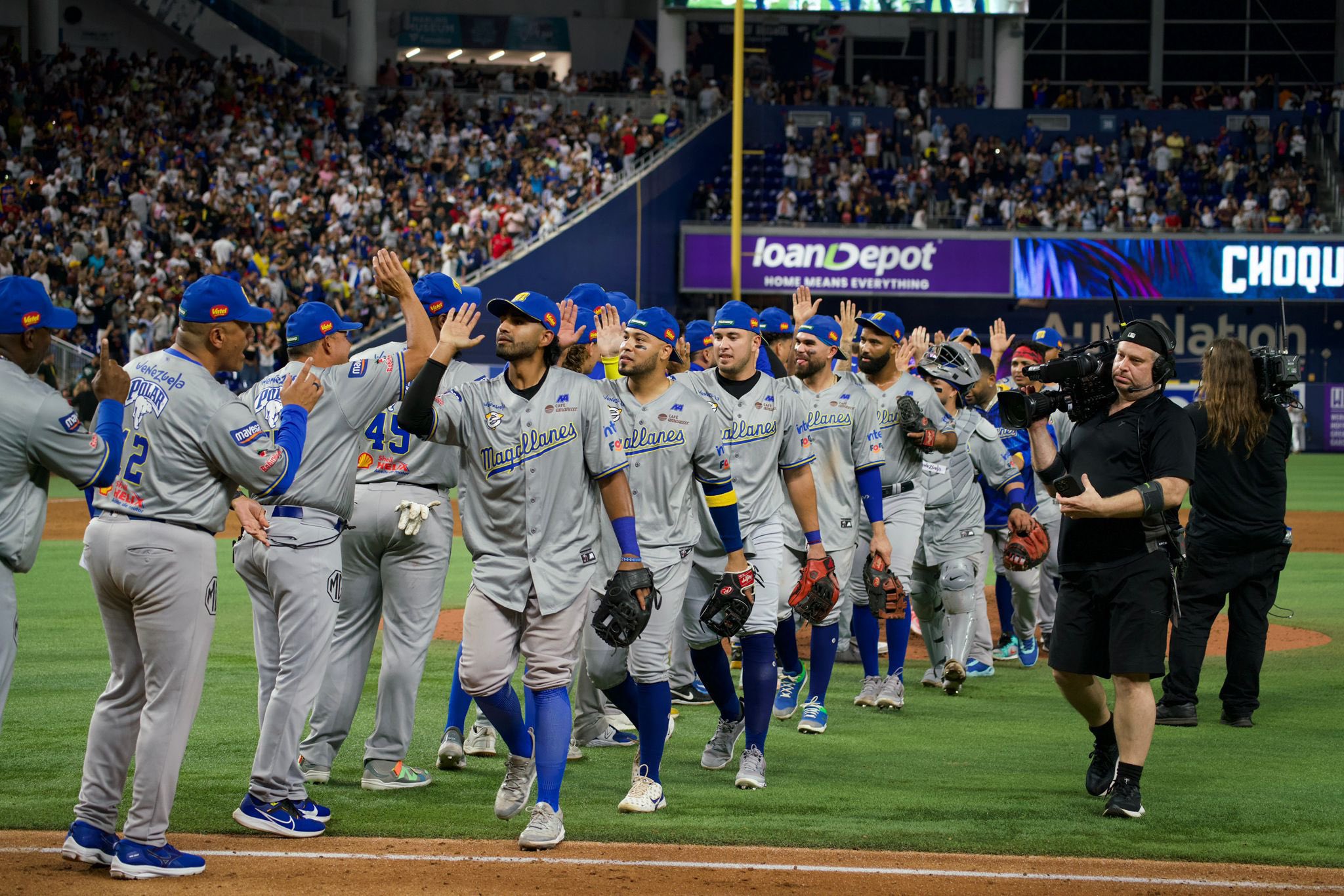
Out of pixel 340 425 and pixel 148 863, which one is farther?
pixel 340 425

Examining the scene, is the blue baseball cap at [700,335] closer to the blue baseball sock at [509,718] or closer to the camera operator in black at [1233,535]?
the camera operator in black at [1233,535]

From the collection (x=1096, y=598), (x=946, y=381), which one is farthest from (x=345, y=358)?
(x=946, y=381)

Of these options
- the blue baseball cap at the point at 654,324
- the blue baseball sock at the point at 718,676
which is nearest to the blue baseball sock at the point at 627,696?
the blue baseball sock at the point at 718,676

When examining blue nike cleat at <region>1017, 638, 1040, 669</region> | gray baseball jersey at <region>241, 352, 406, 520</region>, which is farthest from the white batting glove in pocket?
blue nike cleat at <region>1017, 638, 1040, 669</region>

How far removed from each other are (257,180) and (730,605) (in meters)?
27.3

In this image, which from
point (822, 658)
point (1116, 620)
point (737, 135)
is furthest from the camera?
point (737, 135)

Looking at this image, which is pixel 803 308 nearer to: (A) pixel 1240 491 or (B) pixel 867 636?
(B) pixel 867 636

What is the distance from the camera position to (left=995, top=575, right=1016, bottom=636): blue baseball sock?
438 inches

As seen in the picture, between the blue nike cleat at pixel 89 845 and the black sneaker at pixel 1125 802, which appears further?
the black sneaker at pixel 1125 802

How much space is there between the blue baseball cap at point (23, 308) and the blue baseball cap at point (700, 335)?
182 inches

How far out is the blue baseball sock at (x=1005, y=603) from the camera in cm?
1112

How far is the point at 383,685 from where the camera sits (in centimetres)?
A: 686

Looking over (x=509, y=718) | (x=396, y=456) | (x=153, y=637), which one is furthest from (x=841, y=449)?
(x=153, y=637)

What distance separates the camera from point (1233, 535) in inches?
340
